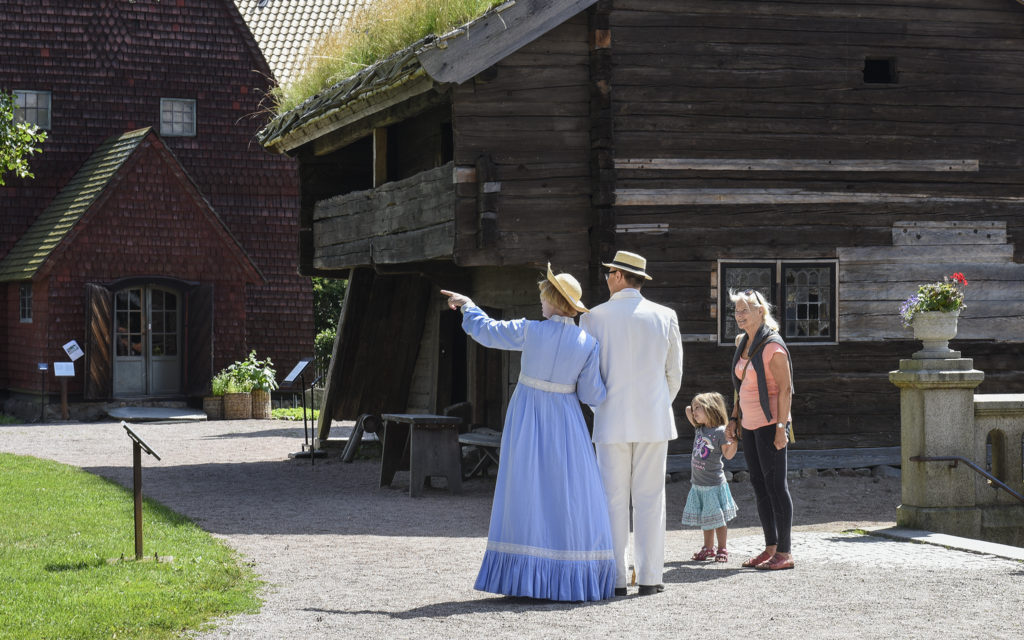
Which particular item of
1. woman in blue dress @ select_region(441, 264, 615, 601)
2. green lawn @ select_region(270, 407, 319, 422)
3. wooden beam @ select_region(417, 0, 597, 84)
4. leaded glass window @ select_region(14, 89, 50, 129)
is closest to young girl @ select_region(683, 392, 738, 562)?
woman in blue dress @ select_region(441, 264, 615, 601)

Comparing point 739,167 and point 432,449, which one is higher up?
point 739,167

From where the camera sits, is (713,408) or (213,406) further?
(213,406)

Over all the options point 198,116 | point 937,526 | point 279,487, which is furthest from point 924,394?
point 198,116

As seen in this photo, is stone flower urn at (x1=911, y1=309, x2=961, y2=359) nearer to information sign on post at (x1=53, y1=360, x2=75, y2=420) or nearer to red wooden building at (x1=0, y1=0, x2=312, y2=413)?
red wooden building at (x1=0, y1=0, x2=312, y2=413)

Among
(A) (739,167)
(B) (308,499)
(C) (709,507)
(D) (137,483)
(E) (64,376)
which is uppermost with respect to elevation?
(A) (739,167)

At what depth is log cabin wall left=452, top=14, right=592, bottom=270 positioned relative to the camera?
12945mm

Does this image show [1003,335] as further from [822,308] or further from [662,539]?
[662,539]

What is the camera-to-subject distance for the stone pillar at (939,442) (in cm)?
1062

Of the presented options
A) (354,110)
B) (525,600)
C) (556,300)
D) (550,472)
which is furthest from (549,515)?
(354,110)

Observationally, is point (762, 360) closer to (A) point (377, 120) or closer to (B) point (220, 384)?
(A) point (377, 120)

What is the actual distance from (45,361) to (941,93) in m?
15.8

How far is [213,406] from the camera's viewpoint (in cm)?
2462

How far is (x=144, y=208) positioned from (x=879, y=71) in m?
14.2

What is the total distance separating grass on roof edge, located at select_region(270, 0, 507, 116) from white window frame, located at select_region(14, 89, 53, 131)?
908 centimetres
